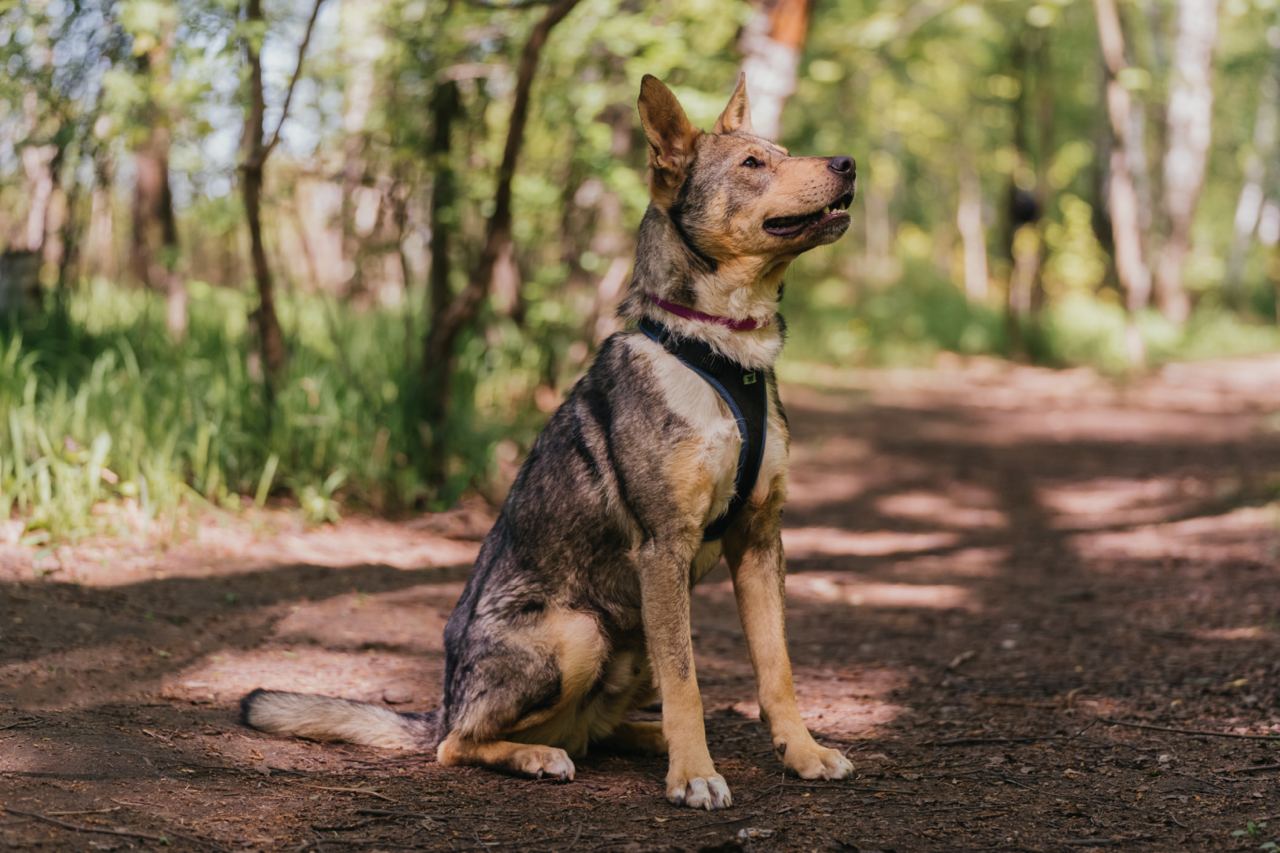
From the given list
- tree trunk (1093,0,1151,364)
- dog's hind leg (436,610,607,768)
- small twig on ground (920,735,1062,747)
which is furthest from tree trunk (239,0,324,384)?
tree trunk (1093,0,1151,364)

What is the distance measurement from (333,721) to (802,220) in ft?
7.42

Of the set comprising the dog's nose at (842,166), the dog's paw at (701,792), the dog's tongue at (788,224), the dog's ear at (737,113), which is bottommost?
the dog's paw at (701,792)

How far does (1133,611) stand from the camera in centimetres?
626

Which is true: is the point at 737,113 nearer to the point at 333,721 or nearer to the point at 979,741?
the point at 979,741

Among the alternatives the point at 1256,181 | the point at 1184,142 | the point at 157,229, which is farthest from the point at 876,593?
the point at 1256,181

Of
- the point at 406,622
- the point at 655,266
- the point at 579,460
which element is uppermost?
the point at 655,266

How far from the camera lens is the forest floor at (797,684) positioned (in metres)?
3.22

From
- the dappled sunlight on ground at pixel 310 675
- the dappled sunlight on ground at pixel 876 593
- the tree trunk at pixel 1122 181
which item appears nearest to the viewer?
the dappled sunlight on ground at pixel 310 675

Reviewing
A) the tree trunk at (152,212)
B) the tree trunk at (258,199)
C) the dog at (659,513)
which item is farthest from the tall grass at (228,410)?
the dog at (659,513)

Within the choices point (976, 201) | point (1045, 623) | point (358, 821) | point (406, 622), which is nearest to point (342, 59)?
point (406, 622)

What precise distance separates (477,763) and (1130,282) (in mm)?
17169

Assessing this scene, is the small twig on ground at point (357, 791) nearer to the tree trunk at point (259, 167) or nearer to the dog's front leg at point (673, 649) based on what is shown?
the dog's front leg at point (673, 649)

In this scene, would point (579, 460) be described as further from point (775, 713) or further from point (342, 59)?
point (342, 59)

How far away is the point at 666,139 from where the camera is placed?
3.94m
